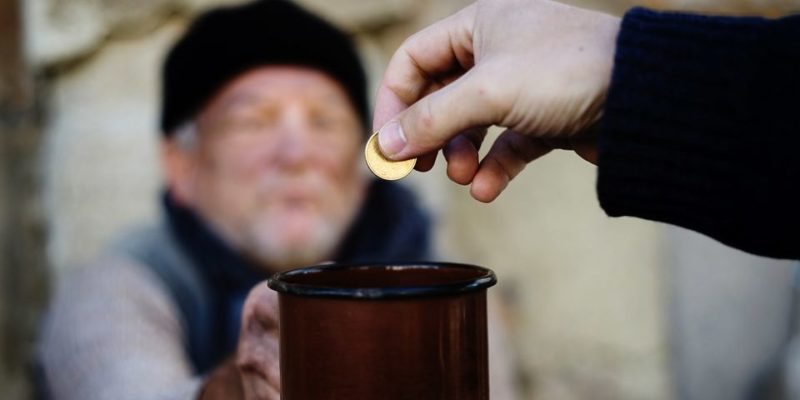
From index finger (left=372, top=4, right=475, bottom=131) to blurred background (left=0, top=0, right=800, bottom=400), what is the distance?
1.36m

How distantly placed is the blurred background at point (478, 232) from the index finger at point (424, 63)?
1.36 metres

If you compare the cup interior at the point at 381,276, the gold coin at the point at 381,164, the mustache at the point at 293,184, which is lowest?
the cup interior at the point at 381,276

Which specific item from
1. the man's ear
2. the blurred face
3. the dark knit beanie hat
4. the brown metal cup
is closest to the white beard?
the blurred face

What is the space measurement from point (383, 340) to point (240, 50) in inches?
55.9

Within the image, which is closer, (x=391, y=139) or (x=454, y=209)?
(x=391, y=139)

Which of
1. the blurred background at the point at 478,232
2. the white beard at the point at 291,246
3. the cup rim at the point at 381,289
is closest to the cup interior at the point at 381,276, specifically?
the cup rim at the point at 381,289

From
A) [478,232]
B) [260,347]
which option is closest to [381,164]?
[260,347]

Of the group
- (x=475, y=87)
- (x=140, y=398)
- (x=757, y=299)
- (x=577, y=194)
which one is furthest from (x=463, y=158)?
(x=757, y=299)

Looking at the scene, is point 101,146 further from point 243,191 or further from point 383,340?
point 383,340

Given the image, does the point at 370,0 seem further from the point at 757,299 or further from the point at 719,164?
the point at 719,164

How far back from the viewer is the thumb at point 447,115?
0.72 m

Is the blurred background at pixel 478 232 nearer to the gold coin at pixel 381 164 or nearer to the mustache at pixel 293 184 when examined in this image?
the mustache at pixel 293 184

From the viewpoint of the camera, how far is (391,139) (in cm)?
79

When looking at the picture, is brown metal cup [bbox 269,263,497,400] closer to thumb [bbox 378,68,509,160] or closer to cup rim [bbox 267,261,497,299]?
cup rim [bbox 267,261,497,299]
